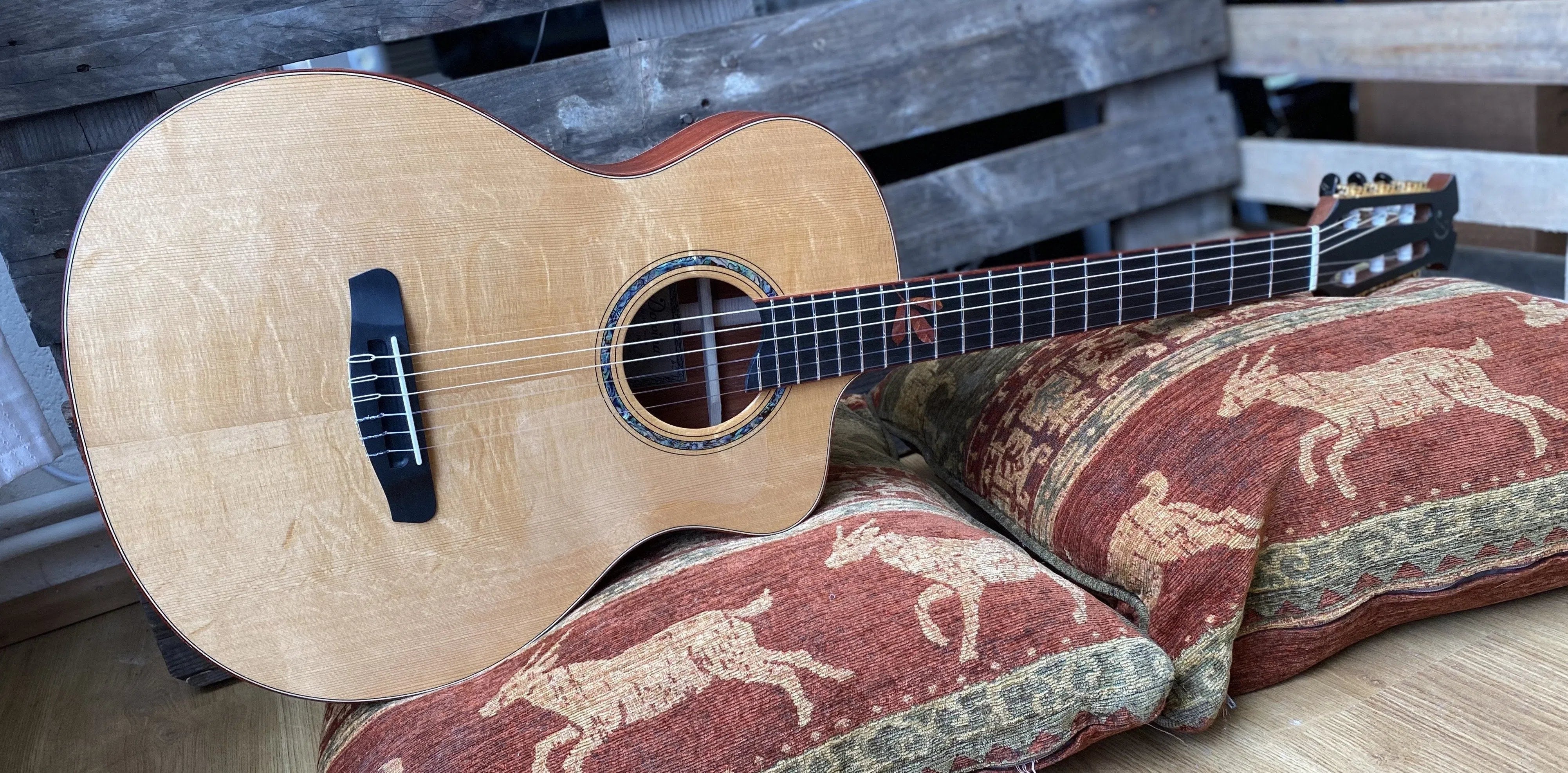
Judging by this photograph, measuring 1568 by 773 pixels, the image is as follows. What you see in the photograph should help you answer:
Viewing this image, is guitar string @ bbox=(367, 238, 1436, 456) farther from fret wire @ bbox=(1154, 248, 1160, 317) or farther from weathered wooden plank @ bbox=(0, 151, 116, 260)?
weathered wooden plank @ bbox=(0, 151, 116, 260)

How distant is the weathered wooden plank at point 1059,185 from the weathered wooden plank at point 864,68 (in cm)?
9

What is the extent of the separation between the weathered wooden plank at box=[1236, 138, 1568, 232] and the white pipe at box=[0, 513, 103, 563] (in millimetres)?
2074

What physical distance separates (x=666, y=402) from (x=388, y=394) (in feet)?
0.97

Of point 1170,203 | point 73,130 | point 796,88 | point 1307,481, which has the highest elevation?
point 73,130

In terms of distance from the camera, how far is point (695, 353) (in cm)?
112

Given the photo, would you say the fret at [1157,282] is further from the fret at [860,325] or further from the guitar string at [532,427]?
the fret at [860,325]

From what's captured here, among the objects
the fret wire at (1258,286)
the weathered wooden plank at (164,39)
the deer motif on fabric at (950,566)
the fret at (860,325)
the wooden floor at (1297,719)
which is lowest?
the wooden floor at (1297,719)

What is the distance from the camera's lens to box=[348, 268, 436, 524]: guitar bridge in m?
0.91

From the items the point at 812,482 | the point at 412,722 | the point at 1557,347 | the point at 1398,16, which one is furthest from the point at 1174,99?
the point at 412,722

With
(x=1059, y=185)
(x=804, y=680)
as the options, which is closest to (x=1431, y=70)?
(x=1059, y=185)

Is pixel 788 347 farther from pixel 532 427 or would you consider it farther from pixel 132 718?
pixel 132 718

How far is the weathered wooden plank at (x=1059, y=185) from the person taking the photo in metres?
1.80

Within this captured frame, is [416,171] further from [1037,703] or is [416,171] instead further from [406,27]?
[1037,703]

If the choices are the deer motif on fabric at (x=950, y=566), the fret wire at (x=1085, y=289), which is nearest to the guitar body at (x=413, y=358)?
the deer motif on fabric at (x=950, y=566)
